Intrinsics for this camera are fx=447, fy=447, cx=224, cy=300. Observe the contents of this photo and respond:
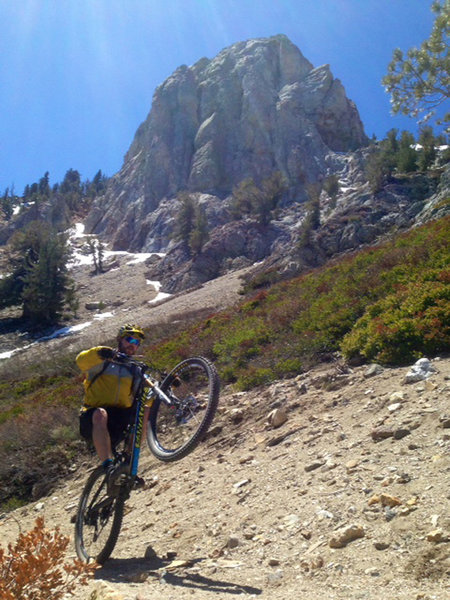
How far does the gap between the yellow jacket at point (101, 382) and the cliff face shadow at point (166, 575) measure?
1.72m

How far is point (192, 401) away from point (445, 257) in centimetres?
727

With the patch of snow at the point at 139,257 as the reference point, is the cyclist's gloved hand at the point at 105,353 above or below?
below

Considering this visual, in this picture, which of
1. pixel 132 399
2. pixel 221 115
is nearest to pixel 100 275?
pixel 221 115

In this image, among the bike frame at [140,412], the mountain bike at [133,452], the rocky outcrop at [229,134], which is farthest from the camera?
the rocky outcrop at [229,134]

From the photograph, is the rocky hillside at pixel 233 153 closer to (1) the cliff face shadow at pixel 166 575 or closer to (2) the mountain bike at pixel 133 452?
(2) the mountain bike at pixel 133 452

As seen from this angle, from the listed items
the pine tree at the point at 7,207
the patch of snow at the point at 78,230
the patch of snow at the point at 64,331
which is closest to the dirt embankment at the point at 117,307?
the patch of snow at the point at 64,331

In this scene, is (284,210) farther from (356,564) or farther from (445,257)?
(356,564)

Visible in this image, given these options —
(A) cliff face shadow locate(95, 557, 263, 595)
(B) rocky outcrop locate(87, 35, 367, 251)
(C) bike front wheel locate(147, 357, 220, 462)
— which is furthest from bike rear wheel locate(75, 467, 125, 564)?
(B) rocky outcrop locate(87, 35, 367, 251)

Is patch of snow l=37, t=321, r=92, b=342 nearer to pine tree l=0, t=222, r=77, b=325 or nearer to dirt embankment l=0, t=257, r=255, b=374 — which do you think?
dirt embankment l=0, t=257, r=255, b=374

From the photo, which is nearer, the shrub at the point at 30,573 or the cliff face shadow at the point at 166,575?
the shrub at the point at 30,573

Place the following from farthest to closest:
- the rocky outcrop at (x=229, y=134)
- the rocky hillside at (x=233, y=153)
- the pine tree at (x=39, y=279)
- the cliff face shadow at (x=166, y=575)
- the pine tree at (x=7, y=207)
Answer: the pine tree at (x=7, y=207), the rocky outcrop at (x=229, y=134), the rocky hillside at (x=233, y=153), the pine tree at (x=39, y=279), the cliff face shadow at (x=166, y=575)

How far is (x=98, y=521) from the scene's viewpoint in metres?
5.18

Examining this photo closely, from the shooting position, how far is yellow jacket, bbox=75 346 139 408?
5.38m

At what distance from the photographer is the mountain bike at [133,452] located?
489 cm
